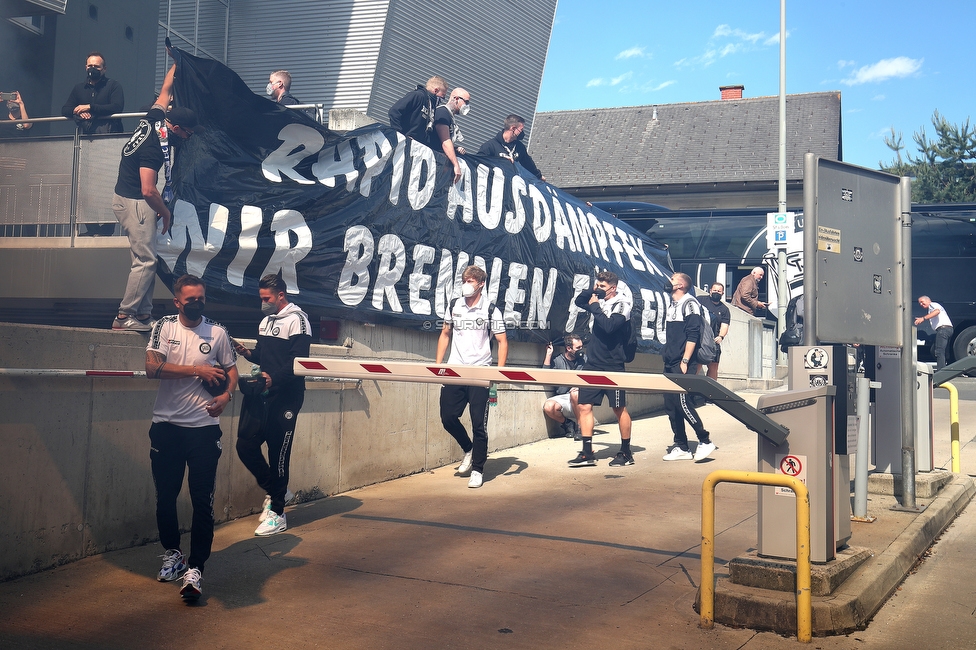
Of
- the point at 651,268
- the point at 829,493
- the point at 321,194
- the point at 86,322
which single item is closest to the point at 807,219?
the point at 829,493

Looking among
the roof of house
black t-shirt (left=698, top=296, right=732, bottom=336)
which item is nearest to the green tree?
the roof of house

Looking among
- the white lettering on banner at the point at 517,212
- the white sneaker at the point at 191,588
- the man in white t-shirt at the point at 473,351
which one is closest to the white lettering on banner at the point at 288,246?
the man in white t-shirt at the point at 473,351

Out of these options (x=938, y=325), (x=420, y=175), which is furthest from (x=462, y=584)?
(x=938, y=325)

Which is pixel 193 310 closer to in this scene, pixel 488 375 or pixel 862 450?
pixel 488 375

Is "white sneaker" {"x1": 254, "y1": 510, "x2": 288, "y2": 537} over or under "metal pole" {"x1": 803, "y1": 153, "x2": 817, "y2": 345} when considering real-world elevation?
under

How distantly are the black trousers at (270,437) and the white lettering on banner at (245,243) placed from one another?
4.86 feet

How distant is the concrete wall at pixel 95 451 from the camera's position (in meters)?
4.98

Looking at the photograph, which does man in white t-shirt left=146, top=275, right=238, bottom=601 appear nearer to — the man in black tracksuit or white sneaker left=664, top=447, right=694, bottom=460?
the man in black tracksuit

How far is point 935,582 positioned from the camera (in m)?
5.27

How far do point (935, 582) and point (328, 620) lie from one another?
3.65 meters

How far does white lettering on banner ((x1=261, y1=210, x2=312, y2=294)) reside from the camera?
25.2ft

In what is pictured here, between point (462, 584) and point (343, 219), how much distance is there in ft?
14.2

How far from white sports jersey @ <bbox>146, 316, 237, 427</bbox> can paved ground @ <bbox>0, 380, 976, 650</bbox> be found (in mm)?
989

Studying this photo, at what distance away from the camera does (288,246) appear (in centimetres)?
779
